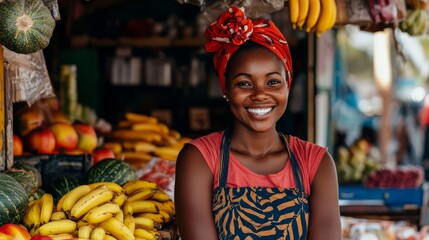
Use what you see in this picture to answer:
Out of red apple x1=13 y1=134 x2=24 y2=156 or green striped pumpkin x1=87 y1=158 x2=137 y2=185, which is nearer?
green striped pumpkin x1=87 y1=158 x2=137 y2=185

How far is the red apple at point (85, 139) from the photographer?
17.8 ft

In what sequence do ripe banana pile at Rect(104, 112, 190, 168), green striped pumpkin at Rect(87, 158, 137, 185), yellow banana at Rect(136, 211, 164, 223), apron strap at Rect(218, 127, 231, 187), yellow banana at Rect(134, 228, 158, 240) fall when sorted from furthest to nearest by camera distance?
ripe banana pile at Rect(104, 112, 190, 168) < green striped pumpkin at Rect(87, 158, 137, 185) < yellow banana at Rect(136, 211, 164, 223) < yellow banana at Rect(134, 228, 158, 240) < apron strap at Rect(218, 127, 231, 187)

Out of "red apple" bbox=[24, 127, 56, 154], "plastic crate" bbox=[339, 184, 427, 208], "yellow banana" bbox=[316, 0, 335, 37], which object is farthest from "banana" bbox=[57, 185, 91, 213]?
"plastic crate" bbox=[339, 184, 427, 208]

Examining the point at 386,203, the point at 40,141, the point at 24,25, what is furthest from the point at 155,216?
the point at 386,203

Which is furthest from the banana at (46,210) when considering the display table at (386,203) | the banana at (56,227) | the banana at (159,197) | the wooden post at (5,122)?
the display table at (386,203)

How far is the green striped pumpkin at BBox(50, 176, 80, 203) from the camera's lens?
4188mm

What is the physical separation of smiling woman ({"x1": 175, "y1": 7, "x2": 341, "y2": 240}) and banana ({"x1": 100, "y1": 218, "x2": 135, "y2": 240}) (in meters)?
0.27

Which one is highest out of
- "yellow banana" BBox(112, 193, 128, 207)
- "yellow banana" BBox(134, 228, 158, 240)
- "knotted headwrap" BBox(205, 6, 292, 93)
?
"knotted headwrap" BBox(205, 6, 292, 93)

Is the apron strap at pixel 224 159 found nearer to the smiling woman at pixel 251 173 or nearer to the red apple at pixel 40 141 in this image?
the smiling woman at pixel 251 173

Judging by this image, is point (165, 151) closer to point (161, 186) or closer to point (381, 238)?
point (161, 186)

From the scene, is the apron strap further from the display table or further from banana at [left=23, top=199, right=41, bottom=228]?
the display table

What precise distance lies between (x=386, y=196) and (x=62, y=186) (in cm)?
436

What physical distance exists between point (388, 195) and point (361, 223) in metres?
1.51

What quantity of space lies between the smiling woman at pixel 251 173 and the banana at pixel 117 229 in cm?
27
